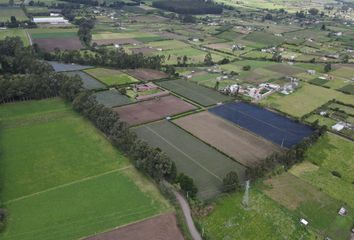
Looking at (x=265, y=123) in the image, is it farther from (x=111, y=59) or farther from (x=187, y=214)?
(x=111, y=59)

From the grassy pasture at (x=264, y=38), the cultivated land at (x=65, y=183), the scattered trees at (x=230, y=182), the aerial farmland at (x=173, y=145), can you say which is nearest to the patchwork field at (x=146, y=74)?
the aerial farmland at (x=173, y=145)

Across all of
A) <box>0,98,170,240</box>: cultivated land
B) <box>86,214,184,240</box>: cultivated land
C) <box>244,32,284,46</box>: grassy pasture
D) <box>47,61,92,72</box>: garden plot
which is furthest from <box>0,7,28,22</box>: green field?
<box>86,214,184,240</box>: cultivated land

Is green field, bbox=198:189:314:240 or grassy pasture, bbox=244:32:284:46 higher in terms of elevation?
green field, bbox=198:189:314:240

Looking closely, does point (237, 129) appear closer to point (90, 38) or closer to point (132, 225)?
point (132, 225)

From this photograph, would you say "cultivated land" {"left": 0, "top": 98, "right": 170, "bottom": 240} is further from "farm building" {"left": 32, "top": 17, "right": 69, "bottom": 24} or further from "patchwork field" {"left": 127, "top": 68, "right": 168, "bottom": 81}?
"farm building" {"left": 32, "top": 17, "right": 69, "bottom": 24}

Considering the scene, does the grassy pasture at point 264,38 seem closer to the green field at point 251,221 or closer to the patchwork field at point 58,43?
the patchwork field at point 58,43

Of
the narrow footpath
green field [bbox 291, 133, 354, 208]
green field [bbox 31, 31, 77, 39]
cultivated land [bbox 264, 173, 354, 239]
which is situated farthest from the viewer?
green field [bbox 31, 31, 77, 39]

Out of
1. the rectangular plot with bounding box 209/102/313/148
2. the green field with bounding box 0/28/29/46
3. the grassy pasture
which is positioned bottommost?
the grassy pasture
